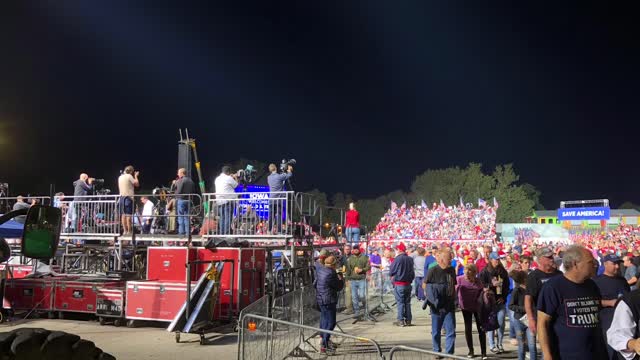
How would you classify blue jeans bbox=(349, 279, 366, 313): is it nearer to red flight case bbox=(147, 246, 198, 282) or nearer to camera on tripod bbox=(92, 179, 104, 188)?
red flight case bbox=(147, 246, 198, 282)

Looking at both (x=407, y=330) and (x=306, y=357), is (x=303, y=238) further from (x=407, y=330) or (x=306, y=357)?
(x=306, y=357)

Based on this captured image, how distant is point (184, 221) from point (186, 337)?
3521 millimetres

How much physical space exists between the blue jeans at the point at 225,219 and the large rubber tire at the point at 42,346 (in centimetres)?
807

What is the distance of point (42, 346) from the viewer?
13.6 ft

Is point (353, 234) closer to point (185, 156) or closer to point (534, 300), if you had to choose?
point (185, 156)

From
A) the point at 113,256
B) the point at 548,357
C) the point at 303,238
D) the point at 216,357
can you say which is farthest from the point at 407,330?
the point at 113,256

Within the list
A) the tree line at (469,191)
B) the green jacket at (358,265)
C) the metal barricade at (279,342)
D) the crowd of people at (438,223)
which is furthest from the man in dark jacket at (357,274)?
the tree line at (469,191)

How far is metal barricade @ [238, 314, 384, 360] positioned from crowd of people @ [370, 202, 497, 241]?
28422 mm

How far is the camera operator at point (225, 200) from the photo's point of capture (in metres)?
12.6

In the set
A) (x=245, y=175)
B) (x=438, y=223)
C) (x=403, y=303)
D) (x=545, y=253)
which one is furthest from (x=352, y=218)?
(x=438, y=223)

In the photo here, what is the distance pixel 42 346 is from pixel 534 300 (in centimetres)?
542

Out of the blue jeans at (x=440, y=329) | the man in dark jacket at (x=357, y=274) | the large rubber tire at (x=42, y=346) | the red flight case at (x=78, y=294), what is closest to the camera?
the large rubber tire at (x=42, y=346)

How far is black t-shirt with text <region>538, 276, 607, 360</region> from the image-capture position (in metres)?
4.19

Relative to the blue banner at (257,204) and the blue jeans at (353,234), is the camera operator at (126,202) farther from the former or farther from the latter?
the blue jeans at (353,234)
